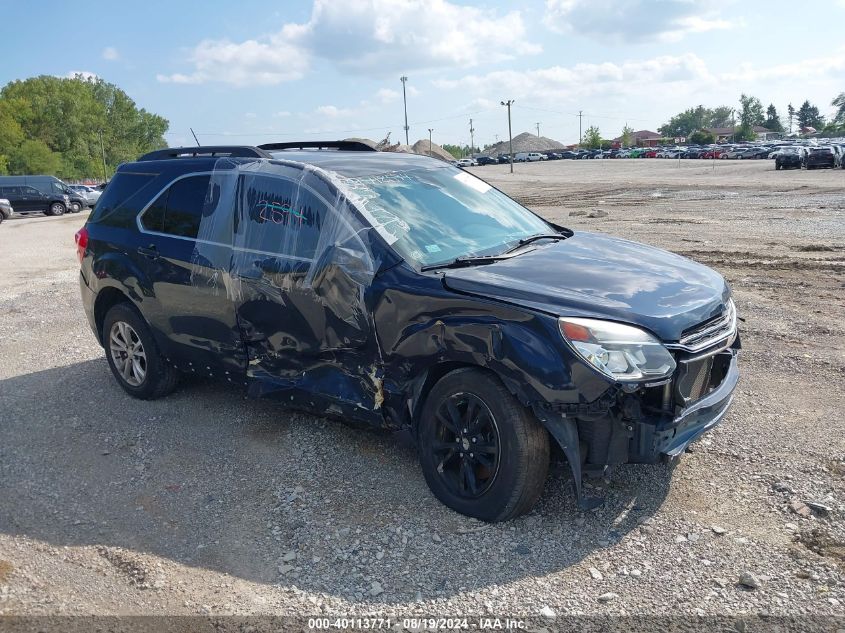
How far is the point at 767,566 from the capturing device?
11.2 ft

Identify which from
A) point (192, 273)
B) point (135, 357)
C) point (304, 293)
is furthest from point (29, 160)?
point (304, 293)

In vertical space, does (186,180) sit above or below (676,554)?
above

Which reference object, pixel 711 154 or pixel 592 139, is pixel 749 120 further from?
pixel 711 154

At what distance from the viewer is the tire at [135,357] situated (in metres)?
5.77

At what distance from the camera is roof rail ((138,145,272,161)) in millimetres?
5113

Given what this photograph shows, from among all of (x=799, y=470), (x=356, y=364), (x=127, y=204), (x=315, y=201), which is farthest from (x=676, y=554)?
(x=127, y=204)

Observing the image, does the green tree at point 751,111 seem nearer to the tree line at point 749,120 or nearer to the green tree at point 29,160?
the tree line at point 749,120

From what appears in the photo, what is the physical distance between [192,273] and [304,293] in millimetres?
1149

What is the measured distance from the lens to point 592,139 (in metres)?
154

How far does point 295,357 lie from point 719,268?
8.58 m

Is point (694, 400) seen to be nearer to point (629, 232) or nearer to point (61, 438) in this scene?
point (61, 438)

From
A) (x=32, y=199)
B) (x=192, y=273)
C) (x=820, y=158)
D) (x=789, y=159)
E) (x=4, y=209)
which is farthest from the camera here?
(x=789, y=159)

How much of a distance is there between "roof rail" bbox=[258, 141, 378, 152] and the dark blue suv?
25 millimetres

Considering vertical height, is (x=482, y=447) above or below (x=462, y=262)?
below
